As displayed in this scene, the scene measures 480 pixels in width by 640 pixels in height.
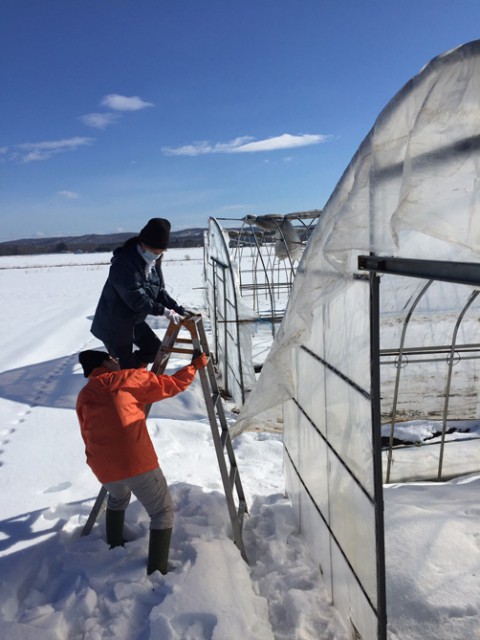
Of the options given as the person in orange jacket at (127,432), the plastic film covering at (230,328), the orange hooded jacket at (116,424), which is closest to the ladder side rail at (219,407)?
the person in orange jacket at (127,432)

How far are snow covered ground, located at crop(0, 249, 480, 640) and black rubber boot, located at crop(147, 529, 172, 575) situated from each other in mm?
65

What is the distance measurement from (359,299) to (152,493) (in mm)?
1682

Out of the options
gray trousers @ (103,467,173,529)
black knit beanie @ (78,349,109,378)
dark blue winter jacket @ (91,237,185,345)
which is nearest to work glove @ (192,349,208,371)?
black knit beanie @ (78,349,109,378)

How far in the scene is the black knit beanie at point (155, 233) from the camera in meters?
3.75

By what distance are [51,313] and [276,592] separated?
53.1ft

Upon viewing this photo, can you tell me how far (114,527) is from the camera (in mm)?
3186

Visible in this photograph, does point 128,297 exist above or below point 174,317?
above

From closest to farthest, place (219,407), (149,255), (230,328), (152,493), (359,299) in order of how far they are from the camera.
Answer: (359,299)
(152,493)
(219,407)
(149,255)
(230,328)

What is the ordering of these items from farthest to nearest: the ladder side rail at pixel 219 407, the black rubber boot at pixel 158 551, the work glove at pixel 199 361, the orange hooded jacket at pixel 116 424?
the ladder side rail at pixel 219 407, the work glove at pixel 199 361, the black rubber boot at pixel 158 551, the orange hooded jacket at pixel 116 424

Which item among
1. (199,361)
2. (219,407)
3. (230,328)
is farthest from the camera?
(230,328)

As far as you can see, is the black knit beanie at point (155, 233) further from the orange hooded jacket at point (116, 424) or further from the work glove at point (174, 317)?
the orange hooded jacket at point (116, 424)

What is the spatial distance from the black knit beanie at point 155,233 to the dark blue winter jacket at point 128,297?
0.44 feet

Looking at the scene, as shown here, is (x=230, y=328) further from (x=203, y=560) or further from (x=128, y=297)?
(x=203, y=560)

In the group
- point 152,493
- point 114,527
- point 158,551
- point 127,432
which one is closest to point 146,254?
point 127,432
